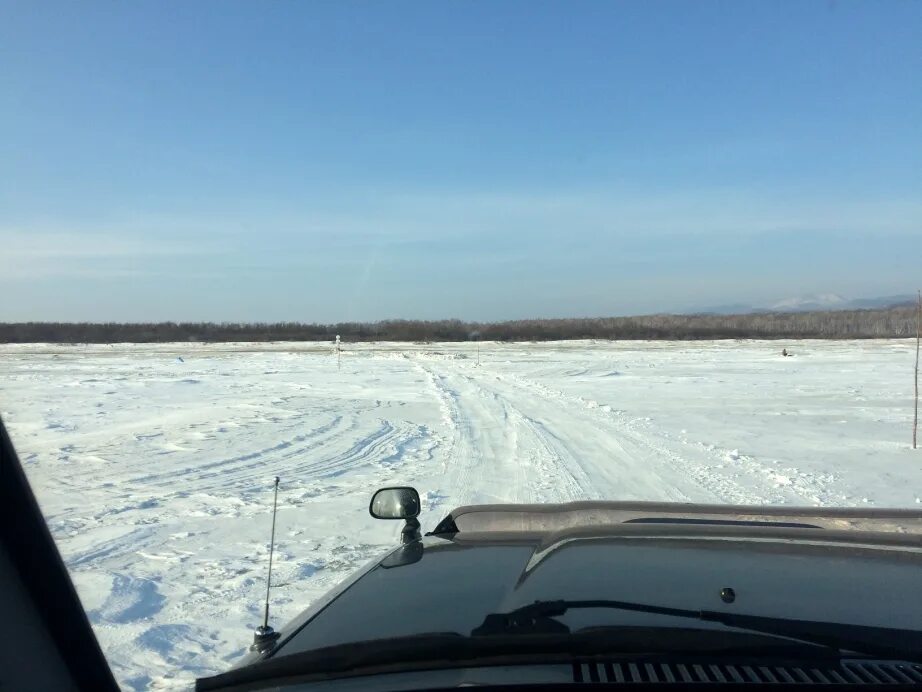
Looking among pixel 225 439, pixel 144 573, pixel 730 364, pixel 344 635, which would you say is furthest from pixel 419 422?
pixel 730 364

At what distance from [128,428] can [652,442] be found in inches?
415

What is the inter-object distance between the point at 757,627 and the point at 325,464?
33.3 ft

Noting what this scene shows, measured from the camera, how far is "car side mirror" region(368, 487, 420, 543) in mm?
3854

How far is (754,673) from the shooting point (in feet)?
6.60

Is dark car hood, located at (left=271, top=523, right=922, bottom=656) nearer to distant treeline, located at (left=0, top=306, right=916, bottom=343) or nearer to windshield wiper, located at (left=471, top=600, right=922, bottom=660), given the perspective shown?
Answer: windshield wiper, located at (left=471, top=600, right=922, bottom=660)

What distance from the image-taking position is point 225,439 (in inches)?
565

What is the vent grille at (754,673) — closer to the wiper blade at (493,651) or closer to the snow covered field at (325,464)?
the wiper blade at (493,651)

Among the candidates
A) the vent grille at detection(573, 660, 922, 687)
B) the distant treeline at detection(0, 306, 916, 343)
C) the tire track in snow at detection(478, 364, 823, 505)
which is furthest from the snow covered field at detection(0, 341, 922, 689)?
the distant treeline at detection(0, 306, 916, 343)

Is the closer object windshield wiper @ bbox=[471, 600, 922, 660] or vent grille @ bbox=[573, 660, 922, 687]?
vent grille @ bbox=[573, 660, 922, 687]

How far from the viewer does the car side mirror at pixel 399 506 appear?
12.6 feet

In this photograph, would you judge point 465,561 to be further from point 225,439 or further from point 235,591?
point 225,439

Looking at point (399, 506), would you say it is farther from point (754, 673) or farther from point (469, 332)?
point (469, 332)

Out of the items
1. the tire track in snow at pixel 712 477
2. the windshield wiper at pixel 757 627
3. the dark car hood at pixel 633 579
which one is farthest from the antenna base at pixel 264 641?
the tire track in snow at pixel 712 477

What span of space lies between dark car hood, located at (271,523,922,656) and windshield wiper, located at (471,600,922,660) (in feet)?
0.18
